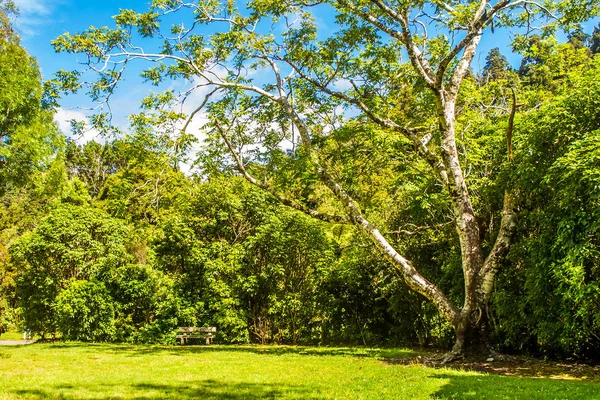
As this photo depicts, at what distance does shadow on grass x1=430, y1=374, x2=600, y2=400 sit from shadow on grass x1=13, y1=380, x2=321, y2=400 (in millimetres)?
2397

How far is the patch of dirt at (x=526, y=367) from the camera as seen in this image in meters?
9.96

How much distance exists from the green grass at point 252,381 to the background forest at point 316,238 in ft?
9.30

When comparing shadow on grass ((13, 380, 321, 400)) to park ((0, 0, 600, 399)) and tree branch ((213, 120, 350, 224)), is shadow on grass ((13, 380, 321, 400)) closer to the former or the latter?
park ((0, 0, 600, 399))

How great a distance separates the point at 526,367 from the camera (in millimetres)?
11234

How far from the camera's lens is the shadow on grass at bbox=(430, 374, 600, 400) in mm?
7117

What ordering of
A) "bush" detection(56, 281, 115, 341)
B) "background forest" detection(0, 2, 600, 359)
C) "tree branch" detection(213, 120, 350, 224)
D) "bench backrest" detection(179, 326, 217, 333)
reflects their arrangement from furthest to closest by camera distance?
1. "bench backrest" detection(179, 326, 217, 333)
2. "bush" detection(56, 281, 115, 341)
3. "tree branch" detection(213, 120, 350, 224)
4. "background forest" detection(0, 2, 600, 359)

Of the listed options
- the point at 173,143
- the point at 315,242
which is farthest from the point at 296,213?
the point at 173,143

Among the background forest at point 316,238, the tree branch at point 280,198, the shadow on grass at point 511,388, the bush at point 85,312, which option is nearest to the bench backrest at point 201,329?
the background forest at point 316,238

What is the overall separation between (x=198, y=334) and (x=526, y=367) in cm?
1338

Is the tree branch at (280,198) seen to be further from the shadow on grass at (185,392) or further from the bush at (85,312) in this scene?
the bush at (85,312)

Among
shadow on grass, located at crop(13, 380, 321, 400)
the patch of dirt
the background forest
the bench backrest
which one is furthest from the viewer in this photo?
the bench backrest

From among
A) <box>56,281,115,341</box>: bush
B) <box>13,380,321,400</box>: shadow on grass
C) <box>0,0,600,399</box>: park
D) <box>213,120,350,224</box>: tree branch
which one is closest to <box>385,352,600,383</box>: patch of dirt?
<box>0,0,600,399</box>: park

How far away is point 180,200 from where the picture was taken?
21391 mm

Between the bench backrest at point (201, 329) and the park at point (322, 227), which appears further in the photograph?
the bench backrest at point (201, 329)
